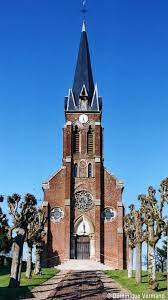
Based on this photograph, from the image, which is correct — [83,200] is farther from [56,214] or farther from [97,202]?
[56,214]

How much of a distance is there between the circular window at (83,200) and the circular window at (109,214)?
217 cm

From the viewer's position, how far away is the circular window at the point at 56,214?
57219 mm

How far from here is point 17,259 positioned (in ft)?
84.4

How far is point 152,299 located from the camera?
18.9m

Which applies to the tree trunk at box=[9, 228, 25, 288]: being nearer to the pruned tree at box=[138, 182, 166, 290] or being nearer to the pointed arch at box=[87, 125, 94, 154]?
the pruned tree at box=[138, 182, 166, 290]

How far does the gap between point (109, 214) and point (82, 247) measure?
5.56 m

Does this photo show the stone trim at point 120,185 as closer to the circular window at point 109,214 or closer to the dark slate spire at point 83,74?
the circular window at point 109,214

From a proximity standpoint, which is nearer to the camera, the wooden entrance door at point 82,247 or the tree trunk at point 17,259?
the tree trunk at point 17,259

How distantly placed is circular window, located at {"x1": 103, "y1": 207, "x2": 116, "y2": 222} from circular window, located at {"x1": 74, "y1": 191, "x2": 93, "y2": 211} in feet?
7.10

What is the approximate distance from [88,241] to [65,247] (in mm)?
3468

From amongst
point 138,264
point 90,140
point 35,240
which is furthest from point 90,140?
point 138,264

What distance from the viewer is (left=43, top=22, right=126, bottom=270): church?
55.3m

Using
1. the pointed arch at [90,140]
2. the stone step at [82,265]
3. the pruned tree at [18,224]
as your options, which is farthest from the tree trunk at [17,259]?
the pointed arch at [90,140]

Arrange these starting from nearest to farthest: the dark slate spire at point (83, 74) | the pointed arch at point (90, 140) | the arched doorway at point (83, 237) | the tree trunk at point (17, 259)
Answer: the tree trunk at point (17, 259) < the arched doorway at point (83, 237) < the pointed arch at point (90, 140) < the dark slate spire at point (83, 74)
